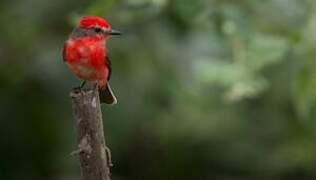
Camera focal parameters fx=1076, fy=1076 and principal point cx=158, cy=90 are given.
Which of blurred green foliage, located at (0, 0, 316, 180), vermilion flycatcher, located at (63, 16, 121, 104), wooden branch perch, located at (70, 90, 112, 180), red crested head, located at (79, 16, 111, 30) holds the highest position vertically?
blurred green foliage, located at (0, 0, 316, 180)

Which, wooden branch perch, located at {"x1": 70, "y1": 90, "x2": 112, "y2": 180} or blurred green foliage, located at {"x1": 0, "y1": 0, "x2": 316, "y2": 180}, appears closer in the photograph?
wooden branch perch, located at {"x1": 70, "y1": 90, "x2": 112, "y2": 180}

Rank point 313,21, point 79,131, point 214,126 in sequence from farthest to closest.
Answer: point 214,126, point 313,21, point 79,131

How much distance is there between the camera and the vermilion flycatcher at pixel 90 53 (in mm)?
4289

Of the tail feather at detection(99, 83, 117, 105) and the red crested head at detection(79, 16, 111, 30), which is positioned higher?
the red crested head at detection(79, 16, 111, 30)

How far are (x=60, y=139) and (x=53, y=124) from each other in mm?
96

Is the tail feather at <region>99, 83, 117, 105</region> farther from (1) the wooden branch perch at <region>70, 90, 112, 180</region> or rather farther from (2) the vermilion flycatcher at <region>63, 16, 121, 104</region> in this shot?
(1) the wooden branch perch at <region>70, 90, 112, 180</region>

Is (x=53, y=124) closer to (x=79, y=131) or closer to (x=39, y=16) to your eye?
(x=39, y=16)

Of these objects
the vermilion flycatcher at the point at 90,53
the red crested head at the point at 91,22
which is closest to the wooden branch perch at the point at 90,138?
the vermilion flycatcher at the point at 90,53

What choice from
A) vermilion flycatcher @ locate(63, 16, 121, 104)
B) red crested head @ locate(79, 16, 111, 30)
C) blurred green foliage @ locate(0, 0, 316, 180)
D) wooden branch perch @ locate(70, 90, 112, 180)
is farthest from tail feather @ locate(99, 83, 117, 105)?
wooden branch perch @ locate(70, 90, 112, 180)

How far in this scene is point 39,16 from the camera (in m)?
5.98

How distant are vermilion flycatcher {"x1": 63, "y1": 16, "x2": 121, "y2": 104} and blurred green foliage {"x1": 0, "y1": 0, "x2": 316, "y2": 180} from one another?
1.56 ft

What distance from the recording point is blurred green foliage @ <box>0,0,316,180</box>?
521cm

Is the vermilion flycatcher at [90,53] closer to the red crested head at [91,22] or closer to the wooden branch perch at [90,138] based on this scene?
the red crested head at [91,22]

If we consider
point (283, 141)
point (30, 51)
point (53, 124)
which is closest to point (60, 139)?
point (53, 124)
